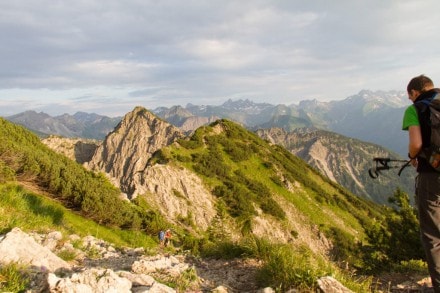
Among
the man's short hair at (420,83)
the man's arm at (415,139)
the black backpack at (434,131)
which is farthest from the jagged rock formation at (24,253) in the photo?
the man's short hair at (420,83)

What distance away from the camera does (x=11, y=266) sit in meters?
4.64

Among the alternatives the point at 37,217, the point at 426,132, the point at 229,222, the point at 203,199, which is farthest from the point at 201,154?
the point at 426,132

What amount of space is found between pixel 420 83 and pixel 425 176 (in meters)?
1.64

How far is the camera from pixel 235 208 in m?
54.8

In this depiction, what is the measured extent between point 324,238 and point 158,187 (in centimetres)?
2878

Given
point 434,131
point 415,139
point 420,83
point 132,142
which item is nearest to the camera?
point 434,131

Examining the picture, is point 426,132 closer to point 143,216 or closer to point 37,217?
point 37,217

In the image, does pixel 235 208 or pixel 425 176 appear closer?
pixel 425 176

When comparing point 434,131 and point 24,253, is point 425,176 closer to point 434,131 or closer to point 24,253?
point 434,131

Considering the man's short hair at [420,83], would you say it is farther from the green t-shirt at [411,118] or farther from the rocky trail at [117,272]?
the rocky trail at [117,272]

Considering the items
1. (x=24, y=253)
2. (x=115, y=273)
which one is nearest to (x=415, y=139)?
(x=115, y=273)

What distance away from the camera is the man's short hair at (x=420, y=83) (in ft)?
20.2

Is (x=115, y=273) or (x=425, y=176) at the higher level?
(x=425, y=176)

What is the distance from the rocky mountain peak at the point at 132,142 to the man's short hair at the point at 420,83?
96473 millimetres
